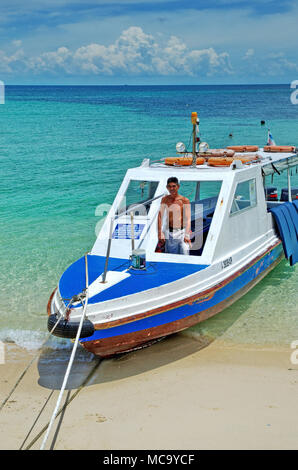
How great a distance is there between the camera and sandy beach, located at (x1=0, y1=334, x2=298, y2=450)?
18.5ft

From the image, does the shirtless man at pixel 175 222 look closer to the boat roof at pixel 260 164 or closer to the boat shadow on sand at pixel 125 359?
the boat roof at pixel 260 164

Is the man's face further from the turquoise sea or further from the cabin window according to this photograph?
the turquoise sea

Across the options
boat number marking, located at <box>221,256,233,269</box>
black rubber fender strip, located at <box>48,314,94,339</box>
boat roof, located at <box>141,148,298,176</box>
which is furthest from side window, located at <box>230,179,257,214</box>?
black rubber fender strip, located at <box>48,314,94,339</box>

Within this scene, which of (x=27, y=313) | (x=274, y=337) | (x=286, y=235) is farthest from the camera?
(x=286, y=235)

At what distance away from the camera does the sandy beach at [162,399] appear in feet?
18.5

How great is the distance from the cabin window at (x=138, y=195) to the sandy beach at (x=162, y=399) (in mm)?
2467

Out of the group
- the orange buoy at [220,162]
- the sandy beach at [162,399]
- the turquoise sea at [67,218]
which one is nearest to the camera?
the sandy beach at [162,399]

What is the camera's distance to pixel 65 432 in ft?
19.0

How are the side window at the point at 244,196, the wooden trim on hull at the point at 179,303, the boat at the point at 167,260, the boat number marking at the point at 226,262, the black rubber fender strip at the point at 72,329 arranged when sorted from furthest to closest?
the side window at the point at 244,196 < the boat number marking at the point at 226,262 < the boat at the point at 167,260 < the wooden trim on hull at the point at 179,303 < the black rubber fender strip at the point at 72,329

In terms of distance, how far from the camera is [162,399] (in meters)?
6.39

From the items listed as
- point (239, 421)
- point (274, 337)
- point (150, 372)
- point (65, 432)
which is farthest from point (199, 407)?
point (274, 337)

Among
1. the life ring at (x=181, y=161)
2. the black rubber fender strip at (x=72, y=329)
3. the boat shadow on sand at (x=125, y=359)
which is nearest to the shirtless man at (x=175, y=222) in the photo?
the life ring at (x=181, y=161)

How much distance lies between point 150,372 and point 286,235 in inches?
186
